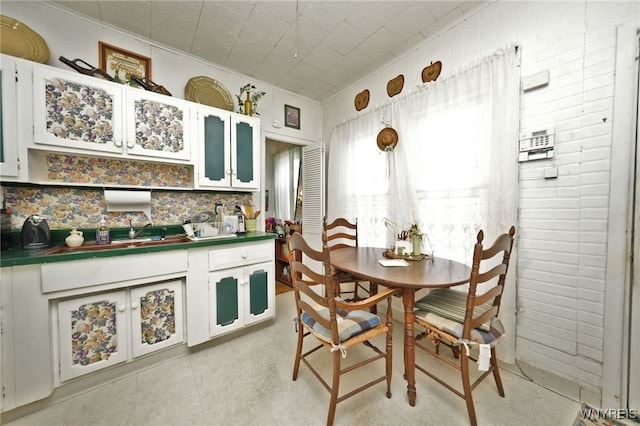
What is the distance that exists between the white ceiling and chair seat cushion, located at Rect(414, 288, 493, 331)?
7.72 feet

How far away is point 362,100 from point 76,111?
8.96 feet

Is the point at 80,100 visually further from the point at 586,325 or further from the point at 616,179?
the point at 586,325

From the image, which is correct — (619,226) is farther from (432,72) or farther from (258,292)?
(258,292)

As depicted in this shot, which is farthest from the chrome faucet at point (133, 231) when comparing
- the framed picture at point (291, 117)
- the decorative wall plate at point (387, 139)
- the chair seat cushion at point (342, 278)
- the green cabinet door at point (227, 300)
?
the decorative wall plate at point (387, 139)

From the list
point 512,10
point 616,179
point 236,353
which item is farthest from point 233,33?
point 616,179

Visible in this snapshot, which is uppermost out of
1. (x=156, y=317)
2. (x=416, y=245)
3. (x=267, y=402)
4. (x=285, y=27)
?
(x=285, y=27)

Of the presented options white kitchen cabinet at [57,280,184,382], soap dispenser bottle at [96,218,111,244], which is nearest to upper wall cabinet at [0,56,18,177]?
soap dispenser bottle at [96,218,111,244]

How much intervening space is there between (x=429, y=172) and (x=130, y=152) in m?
2.66

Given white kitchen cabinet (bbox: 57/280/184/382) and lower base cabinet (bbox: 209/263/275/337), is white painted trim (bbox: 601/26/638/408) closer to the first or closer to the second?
lower base cabinet (bbox: 209/263/275/337)

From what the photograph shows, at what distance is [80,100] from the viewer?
1648 mm

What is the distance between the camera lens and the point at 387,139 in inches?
96.3

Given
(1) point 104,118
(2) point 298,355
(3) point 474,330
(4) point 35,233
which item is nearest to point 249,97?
(1) point 104,118

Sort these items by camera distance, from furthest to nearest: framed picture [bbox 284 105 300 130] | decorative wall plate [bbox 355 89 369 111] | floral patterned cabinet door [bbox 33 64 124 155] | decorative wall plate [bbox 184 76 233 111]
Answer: framed picture [bbox 284 105 300 130], decorative wall plate [bbox 355 89 369 111], decorative wall plate [bbox 184 76 233 111], floral patterned cabinet door [bbox 33 64 124 155]

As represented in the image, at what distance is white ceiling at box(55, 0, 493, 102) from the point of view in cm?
183
